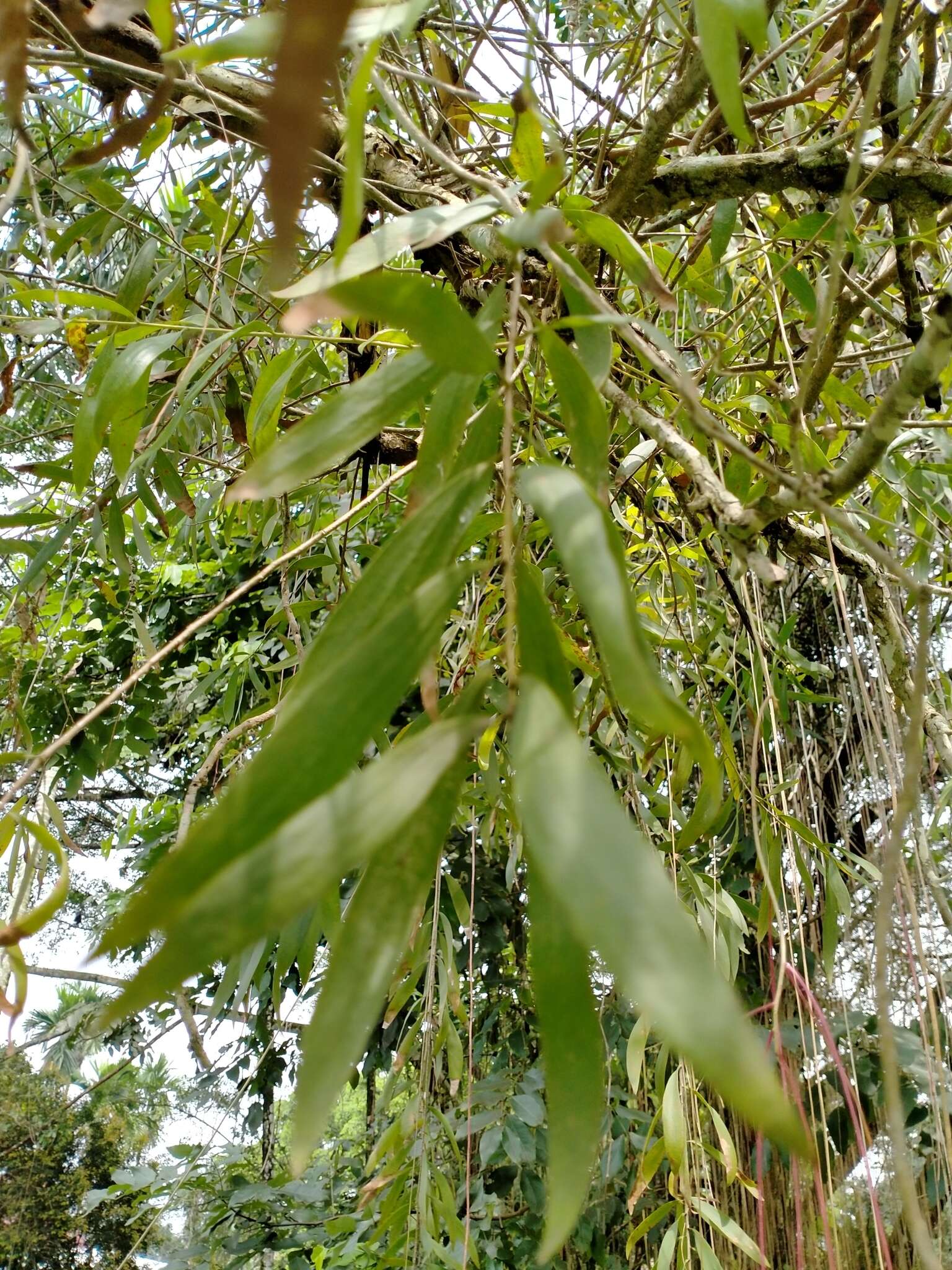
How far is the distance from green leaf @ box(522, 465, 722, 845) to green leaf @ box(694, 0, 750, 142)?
0.33ft

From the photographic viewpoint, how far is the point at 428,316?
8.4 inches

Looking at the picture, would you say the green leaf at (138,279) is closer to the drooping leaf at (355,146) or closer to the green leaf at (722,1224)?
the drooping leaf at (355,146)

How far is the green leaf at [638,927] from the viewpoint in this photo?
0.37 feet

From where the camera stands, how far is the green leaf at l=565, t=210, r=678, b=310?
0.28 metres

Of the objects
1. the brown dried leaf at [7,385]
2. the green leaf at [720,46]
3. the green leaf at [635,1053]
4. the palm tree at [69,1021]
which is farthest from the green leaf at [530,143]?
the palm tree at [69,1021]

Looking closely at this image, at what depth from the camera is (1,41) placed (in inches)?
6.6

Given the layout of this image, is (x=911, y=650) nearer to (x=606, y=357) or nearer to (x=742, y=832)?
(x=606, y=357)

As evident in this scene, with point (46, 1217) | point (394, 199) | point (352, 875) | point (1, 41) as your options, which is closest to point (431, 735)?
point (1, 41)

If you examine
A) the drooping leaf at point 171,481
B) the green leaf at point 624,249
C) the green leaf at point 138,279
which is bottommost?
the green leaf at point 624,249

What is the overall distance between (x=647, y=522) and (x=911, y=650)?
0.21 meters

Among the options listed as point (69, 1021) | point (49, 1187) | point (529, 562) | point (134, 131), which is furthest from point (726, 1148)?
point (49, 1187)

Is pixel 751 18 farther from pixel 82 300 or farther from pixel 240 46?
pixel 82 300

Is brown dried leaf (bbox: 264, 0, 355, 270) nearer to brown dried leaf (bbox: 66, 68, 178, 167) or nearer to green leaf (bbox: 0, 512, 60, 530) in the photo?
brown dried leaf (bbox: 66, 68, 178, 167)

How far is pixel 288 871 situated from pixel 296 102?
0.10m
